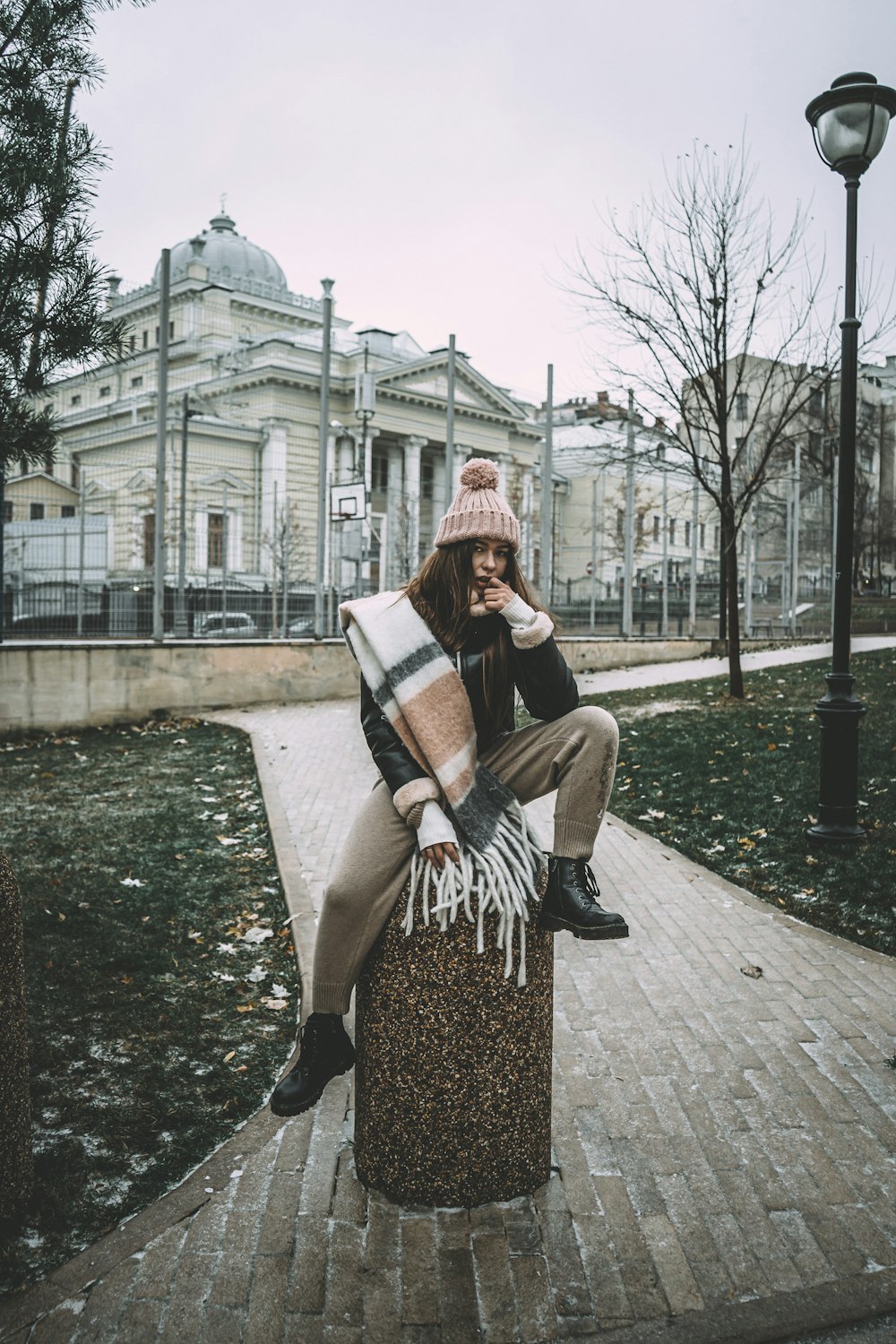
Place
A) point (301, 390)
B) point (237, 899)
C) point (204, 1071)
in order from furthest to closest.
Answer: point (301, 390) < point (237, 899) < point (204, 1071)

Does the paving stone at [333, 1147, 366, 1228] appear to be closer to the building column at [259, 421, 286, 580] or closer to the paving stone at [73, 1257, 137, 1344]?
the paving stone at [73, 1257, 137, 1344]

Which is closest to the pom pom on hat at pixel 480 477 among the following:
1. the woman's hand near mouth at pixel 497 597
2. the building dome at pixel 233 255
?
the woman's hand near mouth at pixel 497 597

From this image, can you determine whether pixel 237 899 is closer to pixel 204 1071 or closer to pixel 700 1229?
pixel 204 1071

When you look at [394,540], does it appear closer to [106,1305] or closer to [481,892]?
[481,892]

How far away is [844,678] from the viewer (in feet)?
22.7

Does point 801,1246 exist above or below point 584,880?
below

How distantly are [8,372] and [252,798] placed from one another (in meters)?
4.89

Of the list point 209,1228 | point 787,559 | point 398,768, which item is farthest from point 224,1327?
point 787,559

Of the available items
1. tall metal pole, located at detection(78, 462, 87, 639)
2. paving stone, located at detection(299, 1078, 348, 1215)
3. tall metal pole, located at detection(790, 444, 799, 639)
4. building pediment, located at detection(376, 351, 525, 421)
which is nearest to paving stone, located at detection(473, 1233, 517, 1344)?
paving stone, located at detection(299, 1078, 348, 1215)

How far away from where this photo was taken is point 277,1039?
4.11 m

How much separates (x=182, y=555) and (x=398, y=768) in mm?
11805

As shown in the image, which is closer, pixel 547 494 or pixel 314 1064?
pixel 314 1064

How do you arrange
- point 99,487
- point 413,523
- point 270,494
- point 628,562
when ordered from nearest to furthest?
point 99,487
point 270,494
point 628,562
point 413,523

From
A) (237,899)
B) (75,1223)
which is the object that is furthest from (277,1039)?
(237,899)
